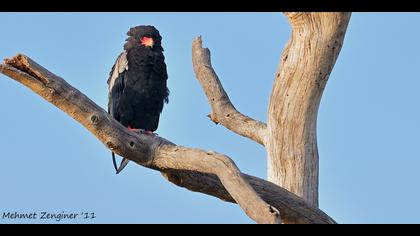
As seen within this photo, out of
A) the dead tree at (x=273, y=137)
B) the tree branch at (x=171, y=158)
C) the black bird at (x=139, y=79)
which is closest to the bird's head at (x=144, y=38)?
the black bird at (x=139, y=79)

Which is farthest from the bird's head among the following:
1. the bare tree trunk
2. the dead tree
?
the bare tree trunk

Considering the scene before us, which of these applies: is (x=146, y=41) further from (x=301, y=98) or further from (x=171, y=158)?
(x=171, y=158)

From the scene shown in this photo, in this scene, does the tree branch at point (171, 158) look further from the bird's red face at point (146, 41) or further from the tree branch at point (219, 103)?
the bird's red face at point (146, 41)

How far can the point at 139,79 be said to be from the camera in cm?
770

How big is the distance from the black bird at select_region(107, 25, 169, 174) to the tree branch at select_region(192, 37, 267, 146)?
0.97 meters

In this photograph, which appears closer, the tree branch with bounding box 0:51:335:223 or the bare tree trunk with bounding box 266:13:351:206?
the tree branch with bounding box 0:51:335:223

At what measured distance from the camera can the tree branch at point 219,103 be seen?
6377 mm

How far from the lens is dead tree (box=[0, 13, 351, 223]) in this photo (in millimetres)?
4719

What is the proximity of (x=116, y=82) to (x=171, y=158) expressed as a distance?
2.92 metres

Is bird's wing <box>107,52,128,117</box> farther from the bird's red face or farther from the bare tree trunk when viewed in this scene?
the bare tree trunk

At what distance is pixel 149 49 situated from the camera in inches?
306

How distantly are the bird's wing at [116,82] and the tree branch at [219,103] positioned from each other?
1.19 metres
